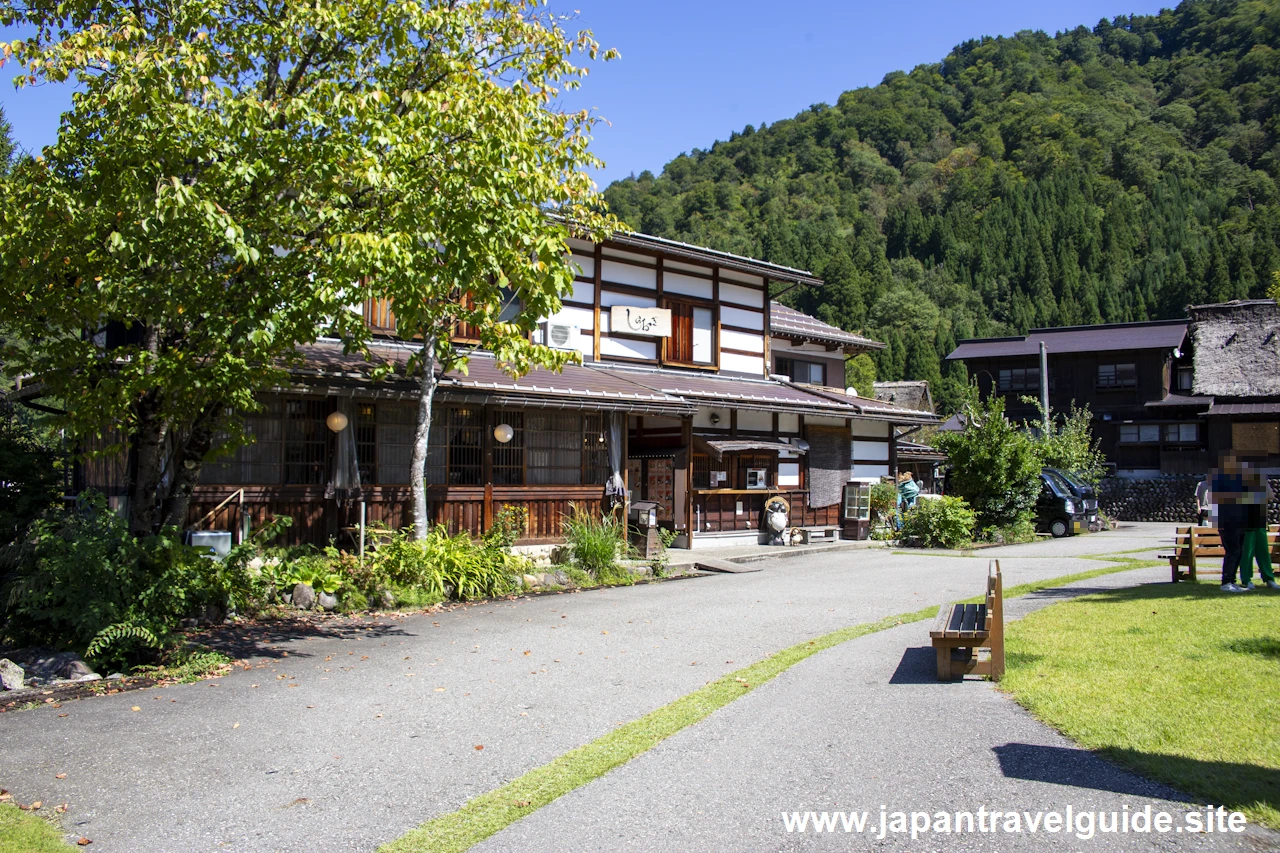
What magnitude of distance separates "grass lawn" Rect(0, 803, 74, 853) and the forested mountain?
5839cm

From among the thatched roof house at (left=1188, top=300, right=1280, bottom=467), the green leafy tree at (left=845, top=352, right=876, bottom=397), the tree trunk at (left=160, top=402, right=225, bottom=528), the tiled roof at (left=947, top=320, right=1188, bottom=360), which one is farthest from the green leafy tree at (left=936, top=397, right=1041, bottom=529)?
the green leafy tree at (left=845, top=352, right=876, bottom=397)

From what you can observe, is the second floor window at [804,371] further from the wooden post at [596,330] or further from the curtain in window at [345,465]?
the curtain in window at [345,465]

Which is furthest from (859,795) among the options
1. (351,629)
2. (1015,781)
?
(351,629)

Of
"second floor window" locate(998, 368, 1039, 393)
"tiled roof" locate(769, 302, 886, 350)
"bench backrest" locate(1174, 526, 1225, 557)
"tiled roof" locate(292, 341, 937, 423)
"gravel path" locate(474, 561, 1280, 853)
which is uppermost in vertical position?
"second floor window" locate(998, 368, 1039, 393)

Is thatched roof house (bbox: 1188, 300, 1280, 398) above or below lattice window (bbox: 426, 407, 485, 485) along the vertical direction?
above

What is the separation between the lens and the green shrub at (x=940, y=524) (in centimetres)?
2062

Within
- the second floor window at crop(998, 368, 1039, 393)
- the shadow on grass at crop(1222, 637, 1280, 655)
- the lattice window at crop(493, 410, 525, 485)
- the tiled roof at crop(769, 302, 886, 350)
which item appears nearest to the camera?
the shadow on grass at crop(1222, 637, 1280, 655)

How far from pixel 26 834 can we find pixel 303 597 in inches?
269

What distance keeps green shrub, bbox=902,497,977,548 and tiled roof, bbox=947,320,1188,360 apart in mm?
25687

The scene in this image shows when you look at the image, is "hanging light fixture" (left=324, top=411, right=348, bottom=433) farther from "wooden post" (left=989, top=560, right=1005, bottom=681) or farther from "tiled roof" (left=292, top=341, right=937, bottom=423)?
"wooden post" (left=989, top=560, right=1005, bottom=681)

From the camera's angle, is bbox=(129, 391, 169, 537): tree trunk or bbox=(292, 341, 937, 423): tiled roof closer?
bbox=(129, 391, 169, 537): tree trunk

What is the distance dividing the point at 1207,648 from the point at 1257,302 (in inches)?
1614

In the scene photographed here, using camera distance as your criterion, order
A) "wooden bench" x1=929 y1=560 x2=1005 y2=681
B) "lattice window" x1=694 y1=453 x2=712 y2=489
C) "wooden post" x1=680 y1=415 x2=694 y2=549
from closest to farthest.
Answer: "wooden bench" x1=929 y1=560 x2=1005 y2=681, "wooden post" x1=680 y1=415 x2=694 y2=549, "lattice window" x1=694 y1=453 x2=712 y2=489

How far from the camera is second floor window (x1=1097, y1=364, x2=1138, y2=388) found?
43.3 meters
